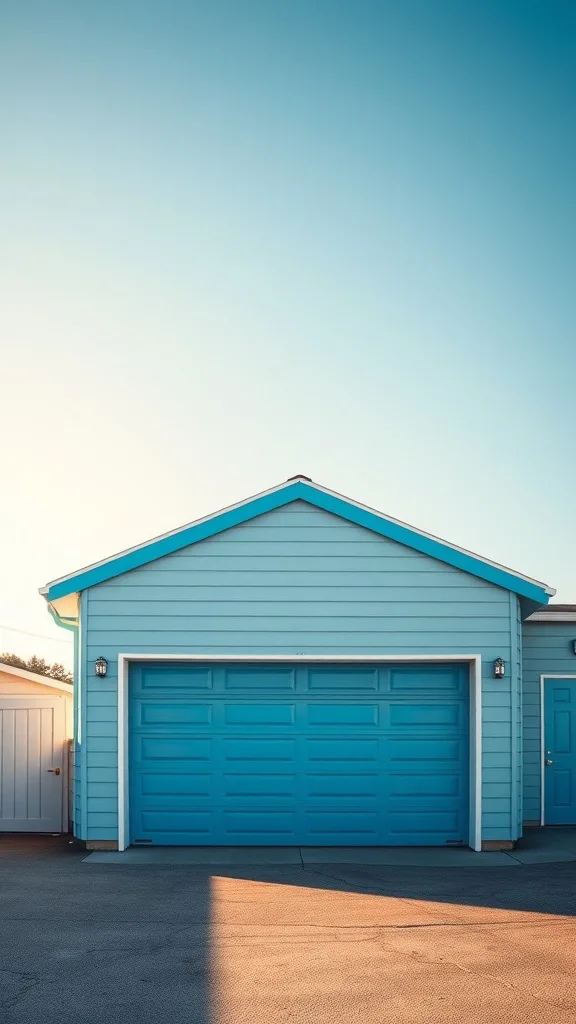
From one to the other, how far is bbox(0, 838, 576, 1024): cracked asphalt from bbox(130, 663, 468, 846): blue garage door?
1335mm

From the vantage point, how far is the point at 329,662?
36.3ft

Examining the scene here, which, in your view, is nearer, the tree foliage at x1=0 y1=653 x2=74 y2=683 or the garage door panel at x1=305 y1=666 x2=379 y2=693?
the garage door panel at x1=305 y1=666 x2=379 y2=693

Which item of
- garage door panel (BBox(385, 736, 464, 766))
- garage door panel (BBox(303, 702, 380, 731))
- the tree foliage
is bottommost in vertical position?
the tree foliage

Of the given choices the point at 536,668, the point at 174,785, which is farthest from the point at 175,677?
the point at 536,668

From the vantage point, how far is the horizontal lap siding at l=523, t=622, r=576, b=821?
1299cm

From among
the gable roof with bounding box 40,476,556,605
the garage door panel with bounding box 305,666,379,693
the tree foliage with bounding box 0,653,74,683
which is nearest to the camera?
the gable roof with bounding box 40,476,556,605

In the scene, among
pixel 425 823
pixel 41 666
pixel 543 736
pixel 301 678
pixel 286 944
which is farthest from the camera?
pixel 41 666

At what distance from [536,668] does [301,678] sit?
4.03 metres

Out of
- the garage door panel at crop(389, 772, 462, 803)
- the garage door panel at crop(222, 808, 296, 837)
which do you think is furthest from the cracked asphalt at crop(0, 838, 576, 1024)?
the garage door panel at crop(389, 772, 462, 803)

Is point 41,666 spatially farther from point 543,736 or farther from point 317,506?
point 317,506

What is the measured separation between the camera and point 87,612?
1086 centimetres

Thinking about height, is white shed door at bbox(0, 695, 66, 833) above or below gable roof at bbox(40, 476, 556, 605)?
below

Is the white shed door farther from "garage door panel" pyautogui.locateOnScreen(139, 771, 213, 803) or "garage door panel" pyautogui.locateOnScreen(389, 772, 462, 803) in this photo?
"garage door panel" pyautogui.locateOnScreen(389, 772, 462, 803)

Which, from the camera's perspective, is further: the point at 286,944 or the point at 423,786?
the point at 423,786
